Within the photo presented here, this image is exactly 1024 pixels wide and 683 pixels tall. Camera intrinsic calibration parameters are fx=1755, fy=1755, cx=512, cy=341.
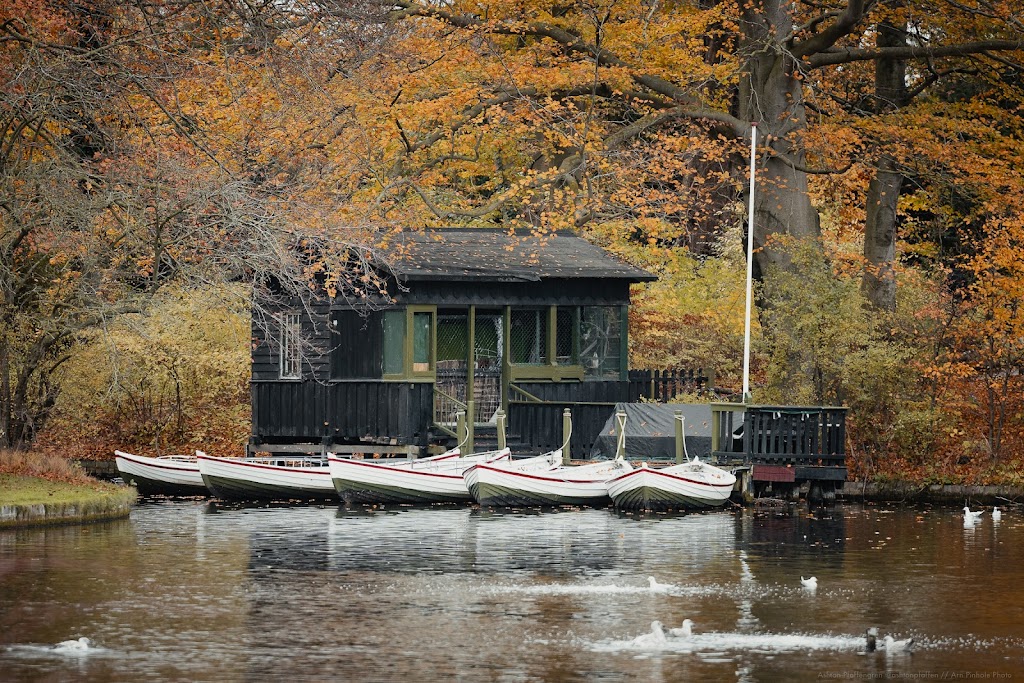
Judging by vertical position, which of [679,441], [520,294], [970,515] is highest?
[520,294]

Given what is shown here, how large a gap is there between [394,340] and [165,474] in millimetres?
5544

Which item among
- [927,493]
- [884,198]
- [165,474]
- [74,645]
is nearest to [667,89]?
[884,198]

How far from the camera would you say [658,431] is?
35.5m

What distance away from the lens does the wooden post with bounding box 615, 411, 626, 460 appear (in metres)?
35.0

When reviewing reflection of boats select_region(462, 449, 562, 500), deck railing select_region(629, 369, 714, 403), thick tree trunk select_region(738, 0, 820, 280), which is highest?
thick tree trunk select_region(738, 0, 820, 280)

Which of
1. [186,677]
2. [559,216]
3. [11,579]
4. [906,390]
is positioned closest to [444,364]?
[559,216]

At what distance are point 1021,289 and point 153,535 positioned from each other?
58.2 ft

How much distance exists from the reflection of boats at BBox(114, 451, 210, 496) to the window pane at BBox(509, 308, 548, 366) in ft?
25.8

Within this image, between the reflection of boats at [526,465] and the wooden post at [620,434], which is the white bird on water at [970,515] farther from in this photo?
the reflection of boats at [526,465]

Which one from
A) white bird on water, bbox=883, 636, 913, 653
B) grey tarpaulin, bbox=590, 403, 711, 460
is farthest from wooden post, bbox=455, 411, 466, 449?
white bird on water, bbox=883, 636, 913, 653

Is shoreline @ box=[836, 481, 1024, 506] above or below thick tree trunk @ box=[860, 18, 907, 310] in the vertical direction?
below

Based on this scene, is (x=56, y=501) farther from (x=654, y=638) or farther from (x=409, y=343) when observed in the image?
(x=654, y=638)

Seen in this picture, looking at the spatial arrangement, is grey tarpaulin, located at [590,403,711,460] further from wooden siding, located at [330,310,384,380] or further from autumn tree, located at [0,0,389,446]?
autumn tree, located at [0,0,389,446]

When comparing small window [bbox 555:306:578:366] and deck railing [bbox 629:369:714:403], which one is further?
small window [bbox 555:306:578:366]
